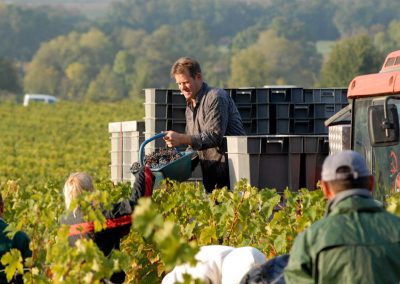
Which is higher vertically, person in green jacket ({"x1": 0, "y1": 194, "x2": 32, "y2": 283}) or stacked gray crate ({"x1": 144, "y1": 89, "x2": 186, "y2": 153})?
A: stacked gray crate ({"x1": 144, "y1": 89, "x2": 186, "y2": 153})

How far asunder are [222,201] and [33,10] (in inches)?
7391

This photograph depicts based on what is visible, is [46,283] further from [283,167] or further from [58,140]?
[58,140]

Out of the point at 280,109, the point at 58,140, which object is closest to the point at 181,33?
the point at 58,140

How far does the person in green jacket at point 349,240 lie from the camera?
16.8ft

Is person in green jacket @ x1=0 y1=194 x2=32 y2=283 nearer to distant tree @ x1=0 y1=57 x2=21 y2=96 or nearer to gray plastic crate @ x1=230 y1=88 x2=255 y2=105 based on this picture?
gray plastic crate @ x1=230 y1=88 x2=255 y2=105

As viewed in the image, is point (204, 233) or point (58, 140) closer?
point (204, 233)

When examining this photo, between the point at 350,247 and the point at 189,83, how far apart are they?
495cm

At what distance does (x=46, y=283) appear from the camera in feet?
22.5

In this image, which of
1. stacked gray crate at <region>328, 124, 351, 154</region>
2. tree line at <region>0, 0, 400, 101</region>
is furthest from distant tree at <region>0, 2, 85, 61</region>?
stacked gray crate at <region>328, 124, 351, 154</region>

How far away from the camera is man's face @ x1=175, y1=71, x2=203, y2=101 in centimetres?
989

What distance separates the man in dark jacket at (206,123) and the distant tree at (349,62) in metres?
90.0

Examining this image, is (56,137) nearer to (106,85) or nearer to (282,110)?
(282,110)

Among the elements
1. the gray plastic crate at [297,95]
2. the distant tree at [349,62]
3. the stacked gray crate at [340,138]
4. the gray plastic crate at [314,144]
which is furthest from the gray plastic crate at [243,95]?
the distant tree at [349,62]

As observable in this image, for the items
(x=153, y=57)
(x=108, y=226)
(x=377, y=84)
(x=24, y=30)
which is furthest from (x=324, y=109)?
(x=24, y=30)
